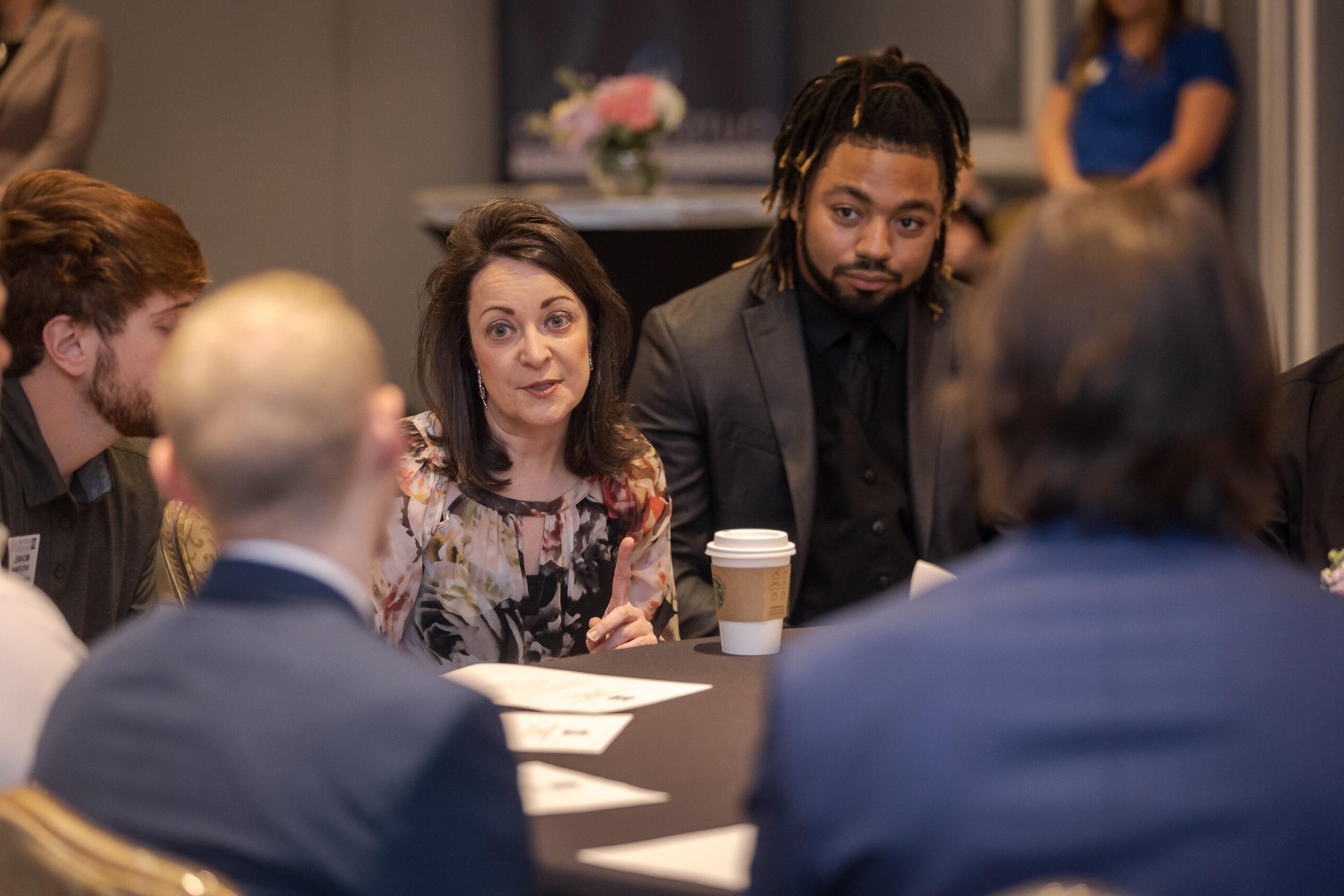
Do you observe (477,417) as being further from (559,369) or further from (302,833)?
(302,833)

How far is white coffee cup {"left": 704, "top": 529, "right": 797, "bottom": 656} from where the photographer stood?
1864 millimetres

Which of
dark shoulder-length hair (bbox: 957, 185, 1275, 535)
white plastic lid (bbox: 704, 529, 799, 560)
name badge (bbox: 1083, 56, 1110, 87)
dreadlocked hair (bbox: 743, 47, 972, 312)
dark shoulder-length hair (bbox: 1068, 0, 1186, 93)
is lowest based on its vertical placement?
white plastic lid (bbox: 704, 529, 799, 560)

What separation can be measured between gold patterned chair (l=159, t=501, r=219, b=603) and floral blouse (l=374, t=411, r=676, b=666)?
307 millimetres

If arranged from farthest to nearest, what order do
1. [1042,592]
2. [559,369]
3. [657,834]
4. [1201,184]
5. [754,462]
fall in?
[1201,184]
[754,462]
[559,369]
[657,834]
[1042,592]

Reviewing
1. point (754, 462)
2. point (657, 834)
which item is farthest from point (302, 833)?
point (754, 462)

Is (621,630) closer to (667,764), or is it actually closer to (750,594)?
(750,594)

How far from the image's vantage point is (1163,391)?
952 mm

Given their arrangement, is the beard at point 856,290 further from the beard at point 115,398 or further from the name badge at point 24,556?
the name badge at point 24,556

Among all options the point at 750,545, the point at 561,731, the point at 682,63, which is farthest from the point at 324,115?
the point at 561,731

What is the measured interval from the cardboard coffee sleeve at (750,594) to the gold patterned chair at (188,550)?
882mm

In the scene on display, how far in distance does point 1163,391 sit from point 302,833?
67 centimetres

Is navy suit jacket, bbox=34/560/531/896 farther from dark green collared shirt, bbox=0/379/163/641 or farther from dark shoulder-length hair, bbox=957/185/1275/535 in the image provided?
dark green collared shirt, bbox=0/379/163/641

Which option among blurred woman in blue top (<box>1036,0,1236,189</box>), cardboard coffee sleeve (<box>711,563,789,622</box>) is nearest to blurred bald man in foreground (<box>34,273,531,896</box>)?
cardboard coffee sleeve (<box>711,563,789,622</box>)

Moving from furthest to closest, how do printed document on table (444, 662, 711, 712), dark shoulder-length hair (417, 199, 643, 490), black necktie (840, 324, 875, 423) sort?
1. black necktie (840, 324, 875, 423)
2. dark shoulder-length hair (417, 199, 643, 490)
3. printed document on table (444, 662, 711, 712)
